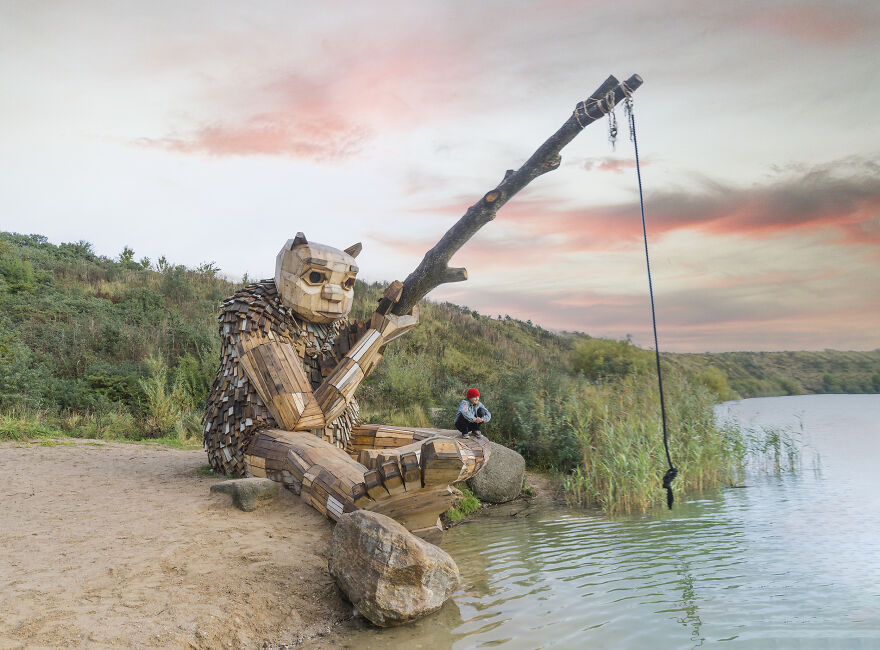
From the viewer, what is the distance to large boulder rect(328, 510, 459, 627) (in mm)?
3496

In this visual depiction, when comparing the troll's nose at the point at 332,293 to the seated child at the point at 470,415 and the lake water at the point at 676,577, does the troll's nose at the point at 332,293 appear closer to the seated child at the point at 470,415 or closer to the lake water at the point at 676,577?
the seated child at the point at 470,415

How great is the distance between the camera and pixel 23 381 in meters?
10.5

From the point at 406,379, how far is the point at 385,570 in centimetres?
881

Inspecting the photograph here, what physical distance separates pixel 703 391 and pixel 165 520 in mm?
7951

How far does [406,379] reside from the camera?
12.3 meters

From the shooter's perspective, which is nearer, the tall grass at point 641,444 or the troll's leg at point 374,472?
the troll's leg at point 374,472

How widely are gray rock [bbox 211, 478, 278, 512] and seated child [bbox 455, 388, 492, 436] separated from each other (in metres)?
1.70

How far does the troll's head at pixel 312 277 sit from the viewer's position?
535 cm

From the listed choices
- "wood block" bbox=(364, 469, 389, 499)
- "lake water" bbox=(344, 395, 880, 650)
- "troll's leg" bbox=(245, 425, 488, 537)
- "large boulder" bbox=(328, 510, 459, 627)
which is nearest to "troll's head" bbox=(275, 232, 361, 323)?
"troll's leg" bbox=(245, 425, 488, 537)

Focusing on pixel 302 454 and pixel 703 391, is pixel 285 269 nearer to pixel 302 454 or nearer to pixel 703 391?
pixel 302 454

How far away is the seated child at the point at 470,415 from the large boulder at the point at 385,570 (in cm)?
161

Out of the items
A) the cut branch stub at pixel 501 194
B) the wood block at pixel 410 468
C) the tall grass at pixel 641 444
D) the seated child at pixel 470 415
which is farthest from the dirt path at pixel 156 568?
the tall grass at pixel 641 444

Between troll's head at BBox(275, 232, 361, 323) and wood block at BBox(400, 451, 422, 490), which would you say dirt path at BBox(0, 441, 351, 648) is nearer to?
wood block at BBox(400, 451, 422, 490)

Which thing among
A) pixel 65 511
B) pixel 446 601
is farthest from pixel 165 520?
pixel 446 601
